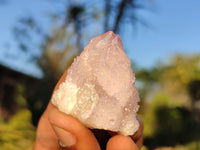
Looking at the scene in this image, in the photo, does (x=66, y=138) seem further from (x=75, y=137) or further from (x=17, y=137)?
(x=17, y=137)

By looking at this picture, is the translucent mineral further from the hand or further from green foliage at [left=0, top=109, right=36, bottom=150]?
green foliage at [left=0, top=109, right=36, bottom=150]

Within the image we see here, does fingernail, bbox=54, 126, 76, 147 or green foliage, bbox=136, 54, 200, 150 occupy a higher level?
fingernail, bbox=54, 126, 76, 147

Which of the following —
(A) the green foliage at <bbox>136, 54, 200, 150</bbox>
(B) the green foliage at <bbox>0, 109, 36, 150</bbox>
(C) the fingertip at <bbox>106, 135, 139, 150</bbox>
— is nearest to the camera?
(C) the fingertip at <bbox>106, 135, 139, 150</bbox>

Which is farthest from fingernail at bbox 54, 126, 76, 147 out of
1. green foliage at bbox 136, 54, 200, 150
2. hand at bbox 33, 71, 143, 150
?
green foliage at bbox 136, 54, 200, 150

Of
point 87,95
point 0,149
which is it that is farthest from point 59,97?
point 0,149

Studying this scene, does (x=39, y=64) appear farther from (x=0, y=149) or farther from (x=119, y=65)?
(x=119, y=65)

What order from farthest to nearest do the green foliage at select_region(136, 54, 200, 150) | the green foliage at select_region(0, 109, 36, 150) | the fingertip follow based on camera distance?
1. the green foliage at select_region(136, 54, 200, 150)
2. the green foliage at select_region(0, 109, 36, 150)
3. the fingertip

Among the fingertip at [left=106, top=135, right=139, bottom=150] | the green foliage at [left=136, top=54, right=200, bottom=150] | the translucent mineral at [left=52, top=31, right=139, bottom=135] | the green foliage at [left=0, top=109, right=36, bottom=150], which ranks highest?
the translucent mineral at [left=52, top=31, right=139, bottom=135]

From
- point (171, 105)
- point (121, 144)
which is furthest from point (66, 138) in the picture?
point (171, 105)
